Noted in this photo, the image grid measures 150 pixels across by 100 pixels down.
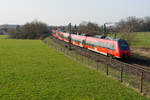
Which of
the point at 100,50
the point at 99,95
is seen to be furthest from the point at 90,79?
the point at 100,50

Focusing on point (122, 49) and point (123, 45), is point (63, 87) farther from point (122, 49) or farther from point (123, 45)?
point (123, 45)

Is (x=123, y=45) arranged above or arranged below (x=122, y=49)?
→ above

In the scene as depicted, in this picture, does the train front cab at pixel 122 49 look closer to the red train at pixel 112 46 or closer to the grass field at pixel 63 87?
the red train at pixel 112 46

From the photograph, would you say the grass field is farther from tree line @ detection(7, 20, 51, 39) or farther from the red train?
tree line @ detection(7, 20, 51, 39)

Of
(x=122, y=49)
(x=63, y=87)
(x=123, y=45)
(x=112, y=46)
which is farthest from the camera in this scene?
(x=112, y=46)

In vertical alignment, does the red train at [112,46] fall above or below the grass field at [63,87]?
above

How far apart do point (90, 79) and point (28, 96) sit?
592 cm

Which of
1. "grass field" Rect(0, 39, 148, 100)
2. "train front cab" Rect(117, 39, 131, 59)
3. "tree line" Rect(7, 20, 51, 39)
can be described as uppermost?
"tree line" Rect(7, 20, 51, 39)

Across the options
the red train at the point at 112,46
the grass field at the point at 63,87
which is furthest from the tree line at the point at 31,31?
the grass field at the point at 63,87

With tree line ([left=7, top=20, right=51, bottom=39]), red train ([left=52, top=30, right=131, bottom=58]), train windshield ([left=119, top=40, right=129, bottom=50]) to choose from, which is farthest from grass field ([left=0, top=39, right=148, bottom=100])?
tree line ([left=7, top=20, right=51, bottom=39])

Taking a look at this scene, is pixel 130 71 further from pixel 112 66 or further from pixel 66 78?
pixel 66 78

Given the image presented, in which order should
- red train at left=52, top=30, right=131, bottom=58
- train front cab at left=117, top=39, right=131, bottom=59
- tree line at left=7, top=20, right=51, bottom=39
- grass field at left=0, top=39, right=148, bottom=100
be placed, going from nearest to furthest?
grass field at left=0, top=39, right=148, bottom=100, train front cab at left=117, top=39, right=131, bottom=59, red train at left=52, top=30, right=131, bottom=58, tree line at left=7, top=20, right=51, bottom=39

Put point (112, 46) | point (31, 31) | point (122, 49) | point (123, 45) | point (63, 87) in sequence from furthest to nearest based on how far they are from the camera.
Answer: point (31, 31) < point (112, 46) < point (123, 45) < point (122, 49) < point (63, 87)

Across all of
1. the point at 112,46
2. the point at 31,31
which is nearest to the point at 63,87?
the point at 112,46
